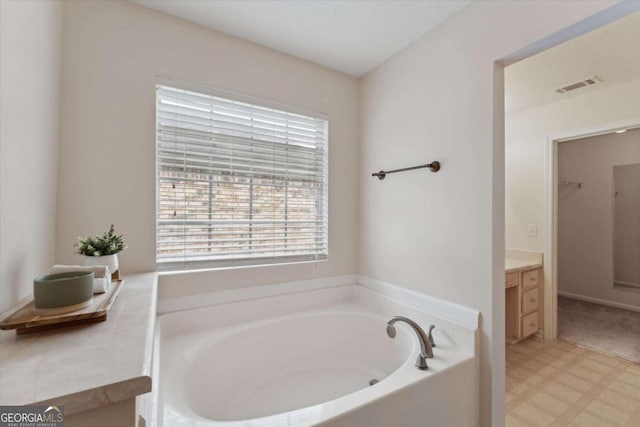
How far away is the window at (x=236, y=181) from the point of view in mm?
1707

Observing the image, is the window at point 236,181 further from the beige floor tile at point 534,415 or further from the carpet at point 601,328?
the carpet at point 601,328

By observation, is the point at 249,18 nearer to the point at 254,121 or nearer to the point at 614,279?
the point at 254,121

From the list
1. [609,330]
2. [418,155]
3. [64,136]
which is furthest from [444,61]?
[609,330]

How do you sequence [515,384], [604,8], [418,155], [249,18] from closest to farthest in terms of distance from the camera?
[604,8] → [249,18] → [418,155] → [515,384]

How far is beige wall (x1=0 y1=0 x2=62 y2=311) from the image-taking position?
858 mm

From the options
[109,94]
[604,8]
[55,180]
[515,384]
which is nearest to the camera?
[604,8]

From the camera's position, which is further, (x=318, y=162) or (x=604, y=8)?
(x=318, y=162)

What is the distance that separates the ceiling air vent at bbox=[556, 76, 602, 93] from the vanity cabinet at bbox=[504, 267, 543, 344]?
1.77m

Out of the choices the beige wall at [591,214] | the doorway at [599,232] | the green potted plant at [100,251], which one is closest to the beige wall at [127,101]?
the green potted plant at [100,251]

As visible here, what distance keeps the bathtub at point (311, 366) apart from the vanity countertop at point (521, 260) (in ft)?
5.04

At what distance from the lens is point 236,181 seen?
190 cm

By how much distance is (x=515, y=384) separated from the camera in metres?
2.09

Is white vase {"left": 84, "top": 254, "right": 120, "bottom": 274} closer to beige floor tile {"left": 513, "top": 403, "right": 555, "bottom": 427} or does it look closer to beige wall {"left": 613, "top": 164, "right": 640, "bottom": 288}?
beige floor tile {"left": 513, "top": 403, "right": 555, "bottom": 427}

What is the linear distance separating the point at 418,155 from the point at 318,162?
784 mm
